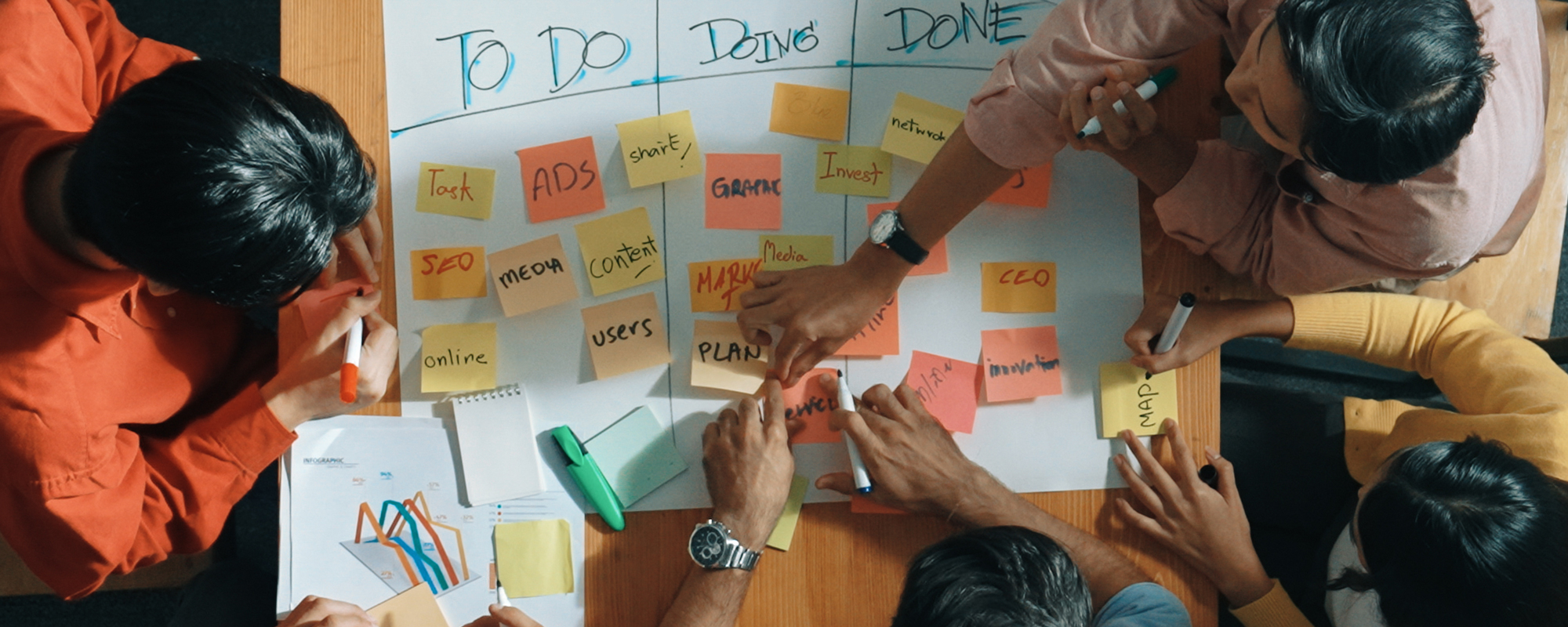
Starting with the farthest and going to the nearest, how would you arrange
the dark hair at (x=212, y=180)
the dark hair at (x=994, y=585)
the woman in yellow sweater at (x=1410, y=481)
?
the woman in yellow sweater at (x=1410, y=481) → the dark hair at (x=994, y=585) → the dark hair at (x=212, y=180)

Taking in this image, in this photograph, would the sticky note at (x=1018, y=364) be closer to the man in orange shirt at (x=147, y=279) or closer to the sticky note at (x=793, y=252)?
the sticky note at (x=793, y=252)

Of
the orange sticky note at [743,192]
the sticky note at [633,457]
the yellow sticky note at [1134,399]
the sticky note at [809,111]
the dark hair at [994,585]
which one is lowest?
the dark hair at [994,585]

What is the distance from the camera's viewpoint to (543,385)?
106cm

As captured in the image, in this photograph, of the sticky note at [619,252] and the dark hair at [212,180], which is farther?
the sticky note at [619,252]

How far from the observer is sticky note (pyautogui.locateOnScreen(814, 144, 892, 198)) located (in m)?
1.10

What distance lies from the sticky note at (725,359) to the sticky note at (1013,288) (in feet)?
0.92

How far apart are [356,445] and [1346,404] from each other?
1.30m

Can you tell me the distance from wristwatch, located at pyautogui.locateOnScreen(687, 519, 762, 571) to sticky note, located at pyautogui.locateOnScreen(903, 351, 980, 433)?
27 centimetres

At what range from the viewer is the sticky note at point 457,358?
1.05m

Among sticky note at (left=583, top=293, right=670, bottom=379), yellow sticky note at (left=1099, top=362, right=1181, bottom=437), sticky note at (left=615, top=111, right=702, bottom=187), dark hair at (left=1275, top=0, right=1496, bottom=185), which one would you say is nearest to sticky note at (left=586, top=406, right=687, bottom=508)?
sticky note at (left=583, top=293, right=670, bottom=379)

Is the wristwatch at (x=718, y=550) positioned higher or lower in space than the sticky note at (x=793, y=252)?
lower

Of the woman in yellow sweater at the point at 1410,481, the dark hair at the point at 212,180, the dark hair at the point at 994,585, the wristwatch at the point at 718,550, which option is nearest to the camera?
the dark hair at the point at 212,180

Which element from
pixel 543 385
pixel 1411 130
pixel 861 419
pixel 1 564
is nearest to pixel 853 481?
pixel 861 419

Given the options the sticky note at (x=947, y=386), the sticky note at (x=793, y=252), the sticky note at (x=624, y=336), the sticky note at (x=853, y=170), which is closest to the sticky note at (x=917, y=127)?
the sticky note at (x=853, y=170)
